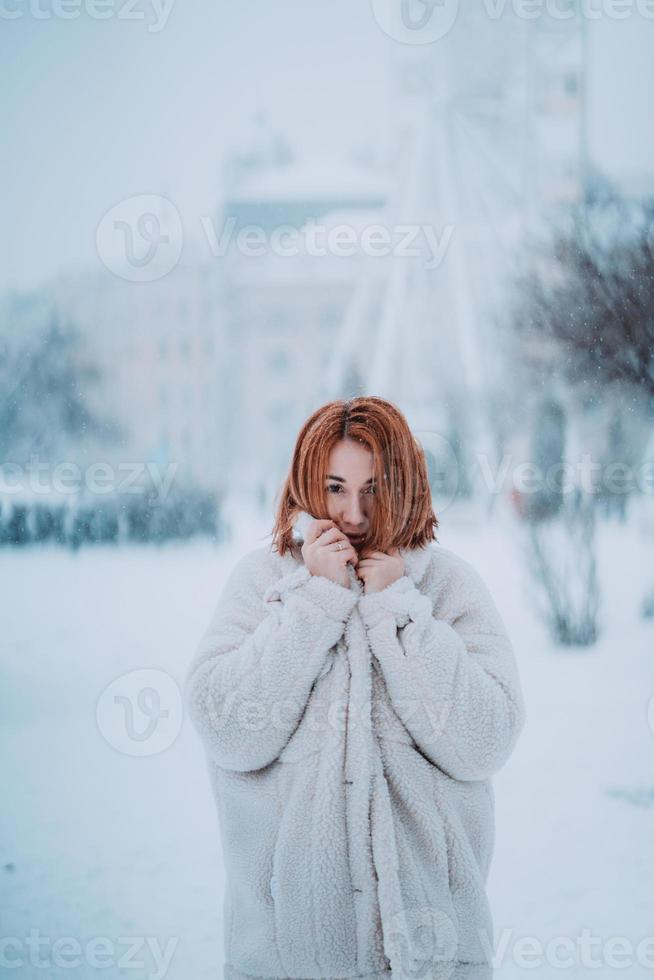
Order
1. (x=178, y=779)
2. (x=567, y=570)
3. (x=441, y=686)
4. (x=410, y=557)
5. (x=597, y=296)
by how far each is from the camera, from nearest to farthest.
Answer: (x=441, y=686), (x=410, y=557), (x=178, y=779), (x=597, y=296), (x=567, y=570)

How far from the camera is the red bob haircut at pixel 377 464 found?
95 centimetres

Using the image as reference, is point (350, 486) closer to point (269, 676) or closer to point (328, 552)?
point (328, 552)

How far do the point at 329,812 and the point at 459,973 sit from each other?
246 mm

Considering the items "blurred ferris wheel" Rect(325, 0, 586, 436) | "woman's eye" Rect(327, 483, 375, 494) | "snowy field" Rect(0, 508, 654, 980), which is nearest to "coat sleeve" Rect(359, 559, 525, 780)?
"woman's eye" Rect(327, 483, 375, 494)

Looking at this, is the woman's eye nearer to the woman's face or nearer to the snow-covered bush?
the woman's face

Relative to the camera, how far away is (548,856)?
1.87m

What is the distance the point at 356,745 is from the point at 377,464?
31 centimetres

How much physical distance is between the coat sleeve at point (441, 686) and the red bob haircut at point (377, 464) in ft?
0.24

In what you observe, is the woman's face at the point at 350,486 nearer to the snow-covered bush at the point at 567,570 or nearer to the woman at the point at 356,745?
the woman at the point at 356,745

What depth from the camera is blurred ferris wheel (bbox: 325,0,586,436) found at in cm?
212

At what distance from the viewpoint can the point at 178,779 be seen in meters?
2.02

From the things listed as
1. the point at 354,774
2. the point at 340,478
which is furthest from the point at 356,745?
the point at 340,478

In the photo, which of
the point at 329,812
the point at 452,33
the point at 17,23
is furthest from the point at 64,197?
the point at 329,812

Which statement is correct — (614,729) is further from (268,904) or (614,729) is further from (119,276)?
(119,276)
